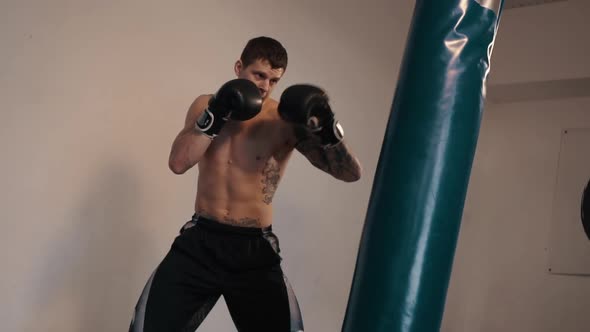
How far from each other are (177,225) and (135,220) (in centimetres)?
22

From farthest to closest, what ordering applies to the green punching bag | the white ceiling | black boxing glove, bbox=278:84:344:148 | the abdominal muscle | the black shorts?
the white ceiling < the abdominal muscle < the black shorts < black boxing glove, bbox=278:84:344:148 < the green punching bag

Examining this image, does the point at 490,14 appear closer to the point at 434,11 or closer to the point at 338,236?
the point at 434,11

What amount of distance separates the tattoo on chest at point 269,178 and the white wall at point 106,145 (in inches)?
28.2

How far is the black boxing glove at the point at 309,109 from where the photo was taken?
1792 mm

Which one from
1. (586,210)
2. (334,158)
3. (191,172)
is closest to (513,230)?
(586,210)

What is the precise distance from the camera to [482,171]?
4547 mm

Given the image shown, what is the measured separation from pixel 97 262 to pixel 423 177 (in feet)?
5.25

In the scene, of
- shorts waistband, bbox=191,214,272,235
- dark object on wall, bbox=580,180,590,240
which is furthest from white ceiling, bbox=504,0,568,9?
shorts waistband, bbox=191,214,272,235

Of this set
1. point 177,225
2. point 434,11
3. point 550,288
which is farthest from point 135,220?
point 550,288

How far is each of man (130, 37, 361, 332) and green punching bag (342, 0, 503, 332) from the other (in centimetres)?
53

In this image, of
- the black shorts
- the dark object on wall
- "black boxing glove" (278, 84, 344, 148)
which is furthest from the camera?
the dark object on wall

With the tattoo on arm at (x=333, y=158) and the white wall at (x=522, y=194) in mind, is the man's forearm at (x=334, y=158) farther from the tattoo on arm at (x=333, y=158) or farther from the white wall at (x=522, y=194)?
the white wall at (x=522, y=194)

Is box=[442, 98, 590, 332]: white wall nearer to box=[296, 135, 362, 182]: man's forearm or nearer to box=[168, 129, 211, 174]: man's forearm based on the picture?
box=[296, 135, 362, 182]: man's forearm

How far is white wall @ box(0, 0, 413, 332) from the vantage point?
89.1 inches
